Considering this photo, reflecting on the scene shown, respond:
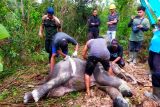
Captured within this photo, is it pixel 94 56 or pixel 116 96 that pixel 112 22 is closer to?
pixel 94 56

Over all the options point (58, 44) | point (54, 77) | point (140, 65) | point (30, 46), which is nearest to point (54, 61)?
point (58, 44)

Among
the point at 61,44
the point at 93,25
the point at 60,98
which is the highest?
the point at 93,25

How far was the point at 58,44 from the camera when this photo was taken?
7656mm

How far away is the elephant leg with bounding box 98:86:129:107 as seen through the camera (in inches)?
247

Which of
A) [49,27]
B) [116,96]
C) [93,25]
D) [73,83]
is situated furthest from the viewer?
[93,25]

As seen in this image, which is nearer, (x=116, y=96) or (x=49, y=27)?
(x=116, y=96)

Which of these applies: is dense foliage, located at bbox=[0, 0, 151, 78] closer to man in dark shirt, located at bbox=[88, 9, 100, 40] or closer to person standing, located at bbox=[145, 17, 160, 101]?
man in dark shirt, located at bbox=[88, 9, 100, 40]

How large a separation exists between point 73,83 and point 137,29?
2973 mm

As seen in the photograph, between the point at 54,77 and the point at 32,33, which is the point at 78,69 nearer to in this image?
the point at 54,77

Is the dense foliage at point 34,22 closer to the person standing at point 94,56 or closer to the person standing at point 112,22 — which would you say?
the person standing at point 112,22

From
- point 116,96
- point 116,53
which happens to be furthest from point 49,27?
point 116,96

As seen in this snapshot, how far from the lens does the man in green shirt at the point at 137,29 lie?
8.98 m

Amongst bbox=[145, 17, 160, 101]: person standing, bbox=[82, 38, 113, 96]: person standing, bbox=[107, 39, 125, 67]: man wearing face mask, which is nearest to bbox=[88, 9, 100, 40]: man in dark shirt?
bbox=[107, 39, 125, 67]: man wearing face mask

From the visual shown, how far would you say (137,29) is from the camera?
911cm
